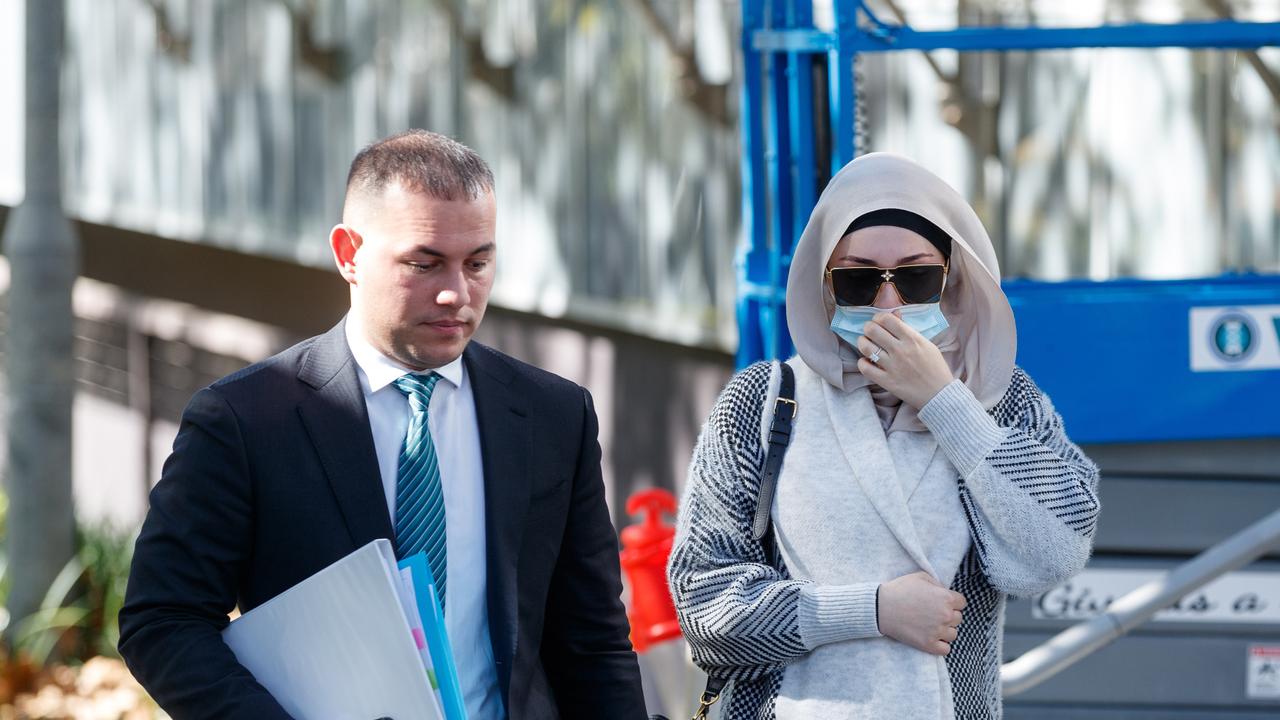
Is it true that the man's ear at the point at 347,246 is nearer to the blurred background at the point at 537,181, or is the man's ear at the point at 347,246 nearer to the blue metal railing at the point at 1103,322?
the blue metal railing at the point at 1103,322

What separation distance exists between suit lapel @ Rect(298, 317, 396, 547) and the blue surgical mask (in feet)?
2.75

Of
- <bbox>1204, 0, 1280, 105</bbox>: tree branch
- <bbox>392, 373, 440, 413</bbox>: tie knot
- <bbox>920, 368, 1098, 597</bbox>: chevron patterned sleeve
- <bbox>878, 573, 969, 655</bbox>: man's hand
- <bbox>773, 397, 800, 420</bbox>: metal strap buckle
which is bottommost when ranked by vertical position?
<bbox>878, 573, 969, 655</bbox>: man's hand

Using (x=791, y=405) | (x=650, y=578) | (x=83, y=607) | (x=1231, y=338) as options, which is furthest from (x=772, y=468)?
(x=83, y=607)

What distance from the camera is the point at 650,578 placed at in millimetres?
4836

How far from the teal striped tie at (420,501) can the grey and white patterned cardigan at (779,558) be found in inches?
19.5

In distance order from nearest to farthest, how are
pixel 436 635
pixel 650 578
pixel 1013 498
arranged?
pixel 436 635 → pixel 1013 498 → pixel 650 578

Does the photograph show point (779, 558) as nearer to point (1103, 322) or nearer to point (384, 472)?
point (384, 472)

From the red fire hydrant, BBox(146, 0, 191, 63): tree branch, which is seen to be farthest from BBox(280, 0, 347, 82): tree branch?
the red fire hydrant

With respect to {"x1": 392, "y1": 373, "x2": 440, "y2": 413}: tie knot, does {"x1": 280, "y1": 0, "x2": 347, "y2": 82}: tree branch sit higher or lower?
higher

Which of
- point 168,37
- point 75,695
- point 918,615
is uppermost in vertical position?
point 168,37

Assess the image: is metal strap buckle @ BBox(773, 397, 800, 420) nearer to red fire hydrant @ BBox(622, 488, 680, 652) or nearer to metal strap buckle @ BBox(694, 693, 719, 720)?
metal strap buckle @ BBox(694, 693, 719, 720)

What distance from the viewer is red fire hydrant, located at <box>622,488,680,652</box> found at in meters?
4.81

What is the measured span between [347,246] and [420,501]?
405 mm

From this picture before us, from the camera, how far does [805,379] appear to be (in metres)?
2.86
